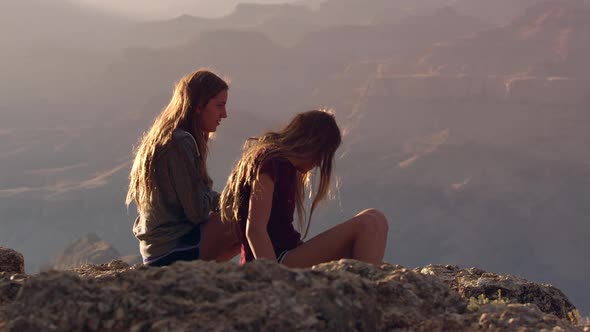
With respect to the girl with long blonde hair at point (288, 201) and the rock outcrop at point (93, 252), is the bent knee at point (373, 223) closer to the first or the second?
the girl with long blonde hair at point (288, 201)

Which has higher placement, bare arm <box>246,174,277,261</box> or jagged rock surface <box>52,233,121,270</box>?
bare arm <box>246,174,277,261</box>

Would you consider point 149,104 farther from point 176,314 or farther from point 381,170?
point 176,314

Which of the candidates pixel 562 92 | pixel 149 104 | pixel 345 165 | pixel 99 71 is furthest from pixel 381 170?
pixel 99 71

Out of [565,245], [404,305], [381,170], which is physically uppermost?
[404,305]

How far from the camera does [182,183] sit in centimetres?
484

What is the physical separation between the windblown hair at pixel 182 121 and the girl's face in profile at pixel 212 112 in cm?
3

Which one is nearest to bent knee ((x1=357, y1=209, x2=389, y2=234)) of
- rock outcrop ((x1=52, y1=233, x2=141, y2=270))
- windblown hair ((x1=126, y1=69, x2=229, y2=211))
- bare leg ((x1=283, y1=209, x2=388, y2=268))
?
bare leg ((x1=283, y1=209, x2=388, y2=268))

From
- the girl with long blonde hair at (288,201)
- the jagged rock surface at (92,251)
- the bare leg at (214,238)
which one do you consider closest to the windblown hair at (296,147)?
the girl with long blonde hair at (288,201)

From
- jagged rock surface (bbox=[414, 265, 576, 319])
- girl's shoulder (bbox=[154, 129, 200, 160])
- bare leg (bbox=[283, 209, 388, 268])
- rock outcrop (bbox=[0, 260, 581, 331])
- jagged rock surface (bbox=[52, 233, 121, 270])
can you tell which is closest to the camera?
→ rock outcrop (bbox=[0, 260, 581, 331])

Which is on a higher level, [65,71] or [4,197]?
[65,71]

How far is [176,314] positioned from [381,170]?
93418mm

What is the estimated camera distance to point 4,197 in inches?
3460

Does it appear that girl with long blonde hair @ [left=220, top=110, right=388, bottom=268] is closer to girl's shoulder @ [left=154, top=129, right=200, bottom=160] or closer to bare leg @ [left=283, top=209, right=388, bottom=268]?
bare leg @ [left=283, top=209, right=388, bottom=268]

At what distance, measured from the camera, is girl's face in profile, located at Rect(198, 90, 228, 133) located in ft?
16.8
